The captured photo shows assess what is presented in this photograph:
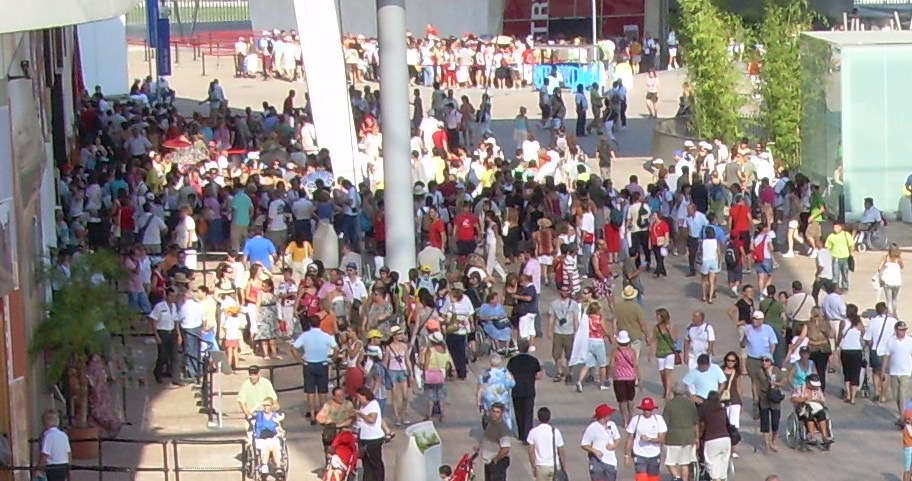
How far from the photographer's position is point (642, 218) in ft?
93.7

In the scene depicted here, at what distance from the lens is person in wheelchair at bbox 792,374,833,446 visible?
1959 centimetres

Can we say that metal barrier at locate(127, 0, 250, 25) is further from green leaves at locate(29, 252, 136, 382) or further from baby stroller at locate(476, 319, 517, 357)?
green leaves at locate(29, 252, 136, 382)

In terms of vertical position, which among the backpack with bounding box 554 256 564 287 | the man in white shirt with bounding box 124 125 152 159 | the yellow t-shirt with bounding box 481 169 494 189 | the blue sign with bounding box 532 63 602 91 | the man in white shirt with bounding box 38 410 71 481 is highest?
the blue sign with bounding box 532 63 602 91

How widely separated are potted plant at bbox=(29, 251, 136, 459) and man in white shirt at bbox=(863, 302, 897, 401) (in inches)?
326

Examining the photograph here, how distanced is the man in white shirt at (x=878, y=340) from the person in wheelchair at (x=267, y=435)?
6905 millimetres

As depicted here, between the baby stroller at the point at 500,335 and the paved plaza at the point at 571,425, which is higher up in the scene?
the baby stroller at the point at 500,335

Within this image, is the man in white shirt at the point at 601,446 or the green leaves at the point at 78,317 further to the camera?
the green leaves at the point at 78,317

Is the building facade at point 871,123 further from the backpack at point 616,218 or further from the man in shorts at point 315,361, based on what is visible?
the man in shorts at point 315,361

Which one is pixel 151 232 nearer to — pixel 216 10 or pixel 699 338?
pixel 699 338

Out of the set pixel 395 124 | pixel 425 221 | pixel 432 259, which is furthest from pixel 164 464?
pixel 425 221

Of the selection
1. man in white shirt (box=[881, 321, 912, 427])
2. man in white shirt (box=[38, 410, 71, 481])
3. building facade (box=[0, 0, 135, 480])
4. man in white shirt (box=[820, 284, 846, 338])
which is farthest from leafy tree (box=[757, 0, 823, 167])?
man in white shirt (box=[38, 410, 71, 481])

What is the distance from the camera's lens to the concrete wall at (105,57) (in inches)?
2087

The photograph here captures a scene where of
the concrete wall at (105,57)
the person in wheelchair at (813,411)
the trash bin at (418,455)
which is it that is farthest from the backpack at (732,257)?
the concrete wall at (105,57)

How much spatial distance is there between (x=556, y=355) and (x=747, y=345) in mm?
2602
